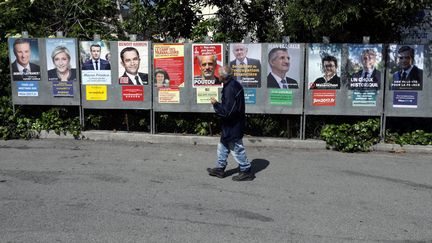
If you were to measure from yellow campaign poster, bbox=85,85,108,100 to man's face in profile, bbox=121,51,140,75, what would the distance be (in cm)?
63

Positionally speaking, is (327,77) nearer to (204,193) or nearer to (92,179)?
(204,193)

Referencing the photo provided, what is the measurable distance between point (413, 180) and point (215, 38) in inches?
204

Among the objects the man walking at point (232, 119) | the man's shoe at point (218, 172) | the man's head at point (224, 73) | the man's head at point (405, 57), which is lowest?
the man's shoe at point (218, 172)

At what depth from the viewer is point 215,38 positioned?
10422 millimetres

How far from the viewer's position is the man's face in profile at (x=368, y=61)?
908 cm

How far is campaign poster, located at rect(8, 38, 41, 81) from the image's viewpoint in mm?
9875

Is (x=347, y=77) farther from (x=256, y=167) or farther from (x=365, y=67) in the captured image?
(x=256, y=167)

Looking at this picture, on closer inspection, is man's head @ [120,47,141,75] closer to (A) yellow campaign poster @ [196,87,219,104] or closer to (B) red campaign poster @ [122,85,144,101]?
(B) red campaign poster @ [122,85,144,101]

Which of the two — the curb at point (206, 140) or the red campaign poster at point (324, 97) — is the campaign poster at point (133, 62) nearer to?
the curb at point (206, 140)

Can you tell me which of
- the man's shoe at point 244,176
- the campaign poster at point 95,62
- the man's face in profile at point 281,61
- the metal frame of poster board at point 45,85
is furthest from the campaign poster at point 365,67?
the metal frame of poster board at point 45,85

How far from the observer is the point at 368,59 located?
9.09m

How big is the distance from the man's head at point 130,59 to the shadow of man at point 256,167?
320 cm

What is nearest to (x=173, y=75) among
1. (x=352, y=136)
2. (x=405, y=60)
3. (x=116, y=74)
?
(x=116, y=74)

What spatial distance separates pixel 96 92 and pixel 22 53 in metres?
1.75
